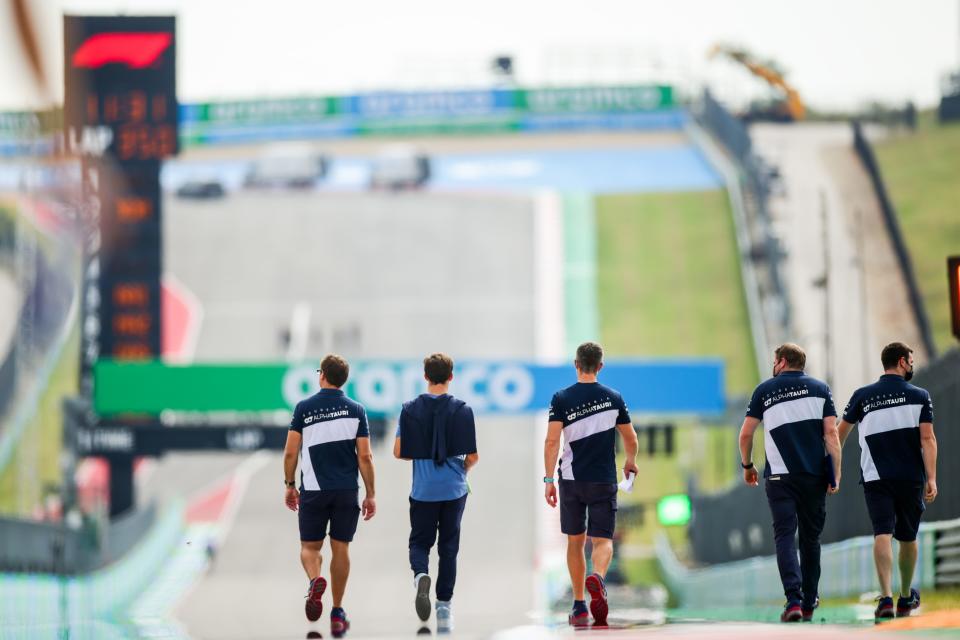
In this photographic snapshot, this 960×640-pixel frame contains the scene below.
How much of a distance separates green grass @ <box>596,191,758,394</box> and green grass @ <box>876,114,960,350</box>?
5.96 m

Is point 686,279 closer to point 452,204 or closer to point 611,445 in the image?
point 452,204

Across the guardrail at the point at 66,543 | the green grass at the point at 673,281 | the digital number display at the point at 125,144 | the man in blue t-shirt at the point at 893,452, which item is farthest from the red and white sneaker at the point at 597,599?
the green grass at the point at 673,281

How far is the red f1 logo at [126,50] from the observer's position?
35.7 m

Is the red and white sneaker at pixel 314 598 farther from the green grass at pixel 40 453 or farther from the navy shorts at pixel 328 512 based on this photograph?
the green grass at pixel 40 453

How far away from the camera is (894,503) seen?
1162 centimetres

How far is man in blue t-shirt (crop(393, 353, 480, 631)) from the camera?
1144 cm

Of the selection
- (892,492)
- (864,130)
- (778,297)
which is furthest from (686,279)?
(892,492)

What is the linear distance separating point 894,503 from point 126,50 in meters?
27.2

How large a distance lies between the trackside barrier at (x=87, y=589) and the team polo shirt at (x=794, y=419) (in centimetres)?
637

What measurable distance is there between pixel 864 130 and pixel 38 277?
37.4m

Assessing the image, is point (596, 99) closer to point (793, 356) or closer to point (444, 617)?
point (793, 356)

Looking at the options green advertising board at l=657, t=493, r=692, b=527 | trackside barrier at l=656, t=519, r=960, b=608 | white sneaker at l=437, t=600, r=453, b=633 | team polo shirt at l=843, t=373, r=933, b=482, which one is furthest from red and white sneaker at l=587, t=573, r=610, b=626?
green advertising board at l=657, t=493, r=692, b=527

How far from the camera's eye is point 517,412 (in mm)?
35812

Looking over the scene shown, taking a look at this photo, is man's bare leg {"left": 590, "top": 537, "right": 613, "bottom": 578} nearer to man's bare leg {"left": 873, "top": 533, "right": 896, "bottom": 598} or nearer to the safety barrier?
man's bare leg {"left": 873, "top": 533, "right": 896, "bottom": 598}
